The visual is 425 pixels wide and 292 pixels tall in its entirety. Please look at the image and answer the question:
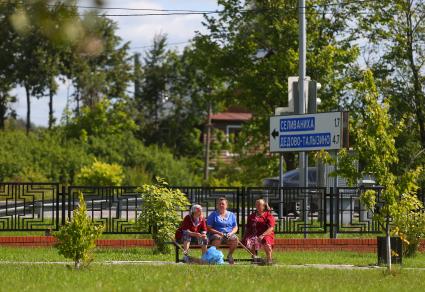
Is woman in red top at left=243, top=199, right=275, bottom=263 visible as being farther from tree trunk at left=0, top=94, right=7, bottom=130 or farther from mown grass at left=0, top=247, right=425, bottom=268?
tree trunk at left=0, top=94, right=7, bottom=130

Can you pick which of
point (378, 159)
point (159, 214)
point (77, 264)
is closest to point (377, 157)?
point (378, 159)

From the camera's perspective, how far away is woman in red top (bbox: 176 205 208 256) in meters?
18.0

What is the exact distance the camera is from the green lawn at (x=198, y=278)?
484 inches

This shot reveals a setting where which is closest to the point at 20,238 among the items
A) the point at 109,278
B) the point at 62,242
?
the point at 62,242

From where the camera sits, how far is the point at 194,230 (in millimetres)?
18219

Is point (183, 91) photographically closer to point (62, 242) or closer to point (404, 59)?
point (404, 59)

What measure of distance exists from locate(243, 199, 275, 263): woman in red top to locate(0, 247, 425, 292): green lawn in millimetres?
536

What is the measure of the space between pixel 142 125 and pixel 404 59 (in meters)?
32.7

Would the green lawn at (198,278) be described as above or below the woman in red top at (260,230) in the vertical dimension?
below

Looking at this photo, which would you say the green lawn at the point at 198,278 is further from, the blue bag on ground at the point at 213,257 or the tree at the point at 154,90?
the tree at the point at 154,90

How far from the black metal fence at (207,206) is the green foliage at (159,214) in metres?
1.53

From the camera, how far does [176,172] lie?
50.8m

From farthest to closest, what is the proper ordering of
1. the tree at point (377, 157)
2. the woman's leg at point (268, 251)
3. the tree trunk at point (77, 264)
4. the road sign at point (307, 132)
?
the road sign at point (307, 132), the woman's leg at point (268, 251), the tree at point (377, 157), the tree trunk at point (77, 264)

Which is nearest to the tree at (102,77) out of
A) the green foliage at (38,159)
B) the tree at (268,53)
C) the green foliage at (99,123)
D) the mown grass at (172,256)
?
the green foliage at (99,123)
